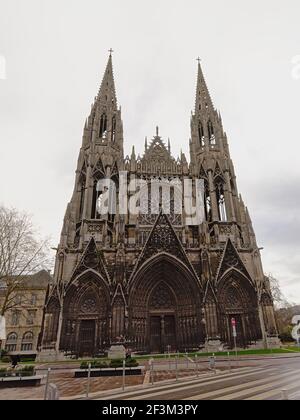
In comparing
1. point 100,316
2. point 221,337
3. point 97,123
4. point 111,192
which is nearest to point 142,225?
point 111,192

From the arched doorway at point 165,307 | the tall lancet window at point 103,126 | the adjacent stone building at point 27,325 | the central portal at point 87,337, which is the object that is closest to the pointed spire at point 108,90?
the tall lancet window at point 103,126

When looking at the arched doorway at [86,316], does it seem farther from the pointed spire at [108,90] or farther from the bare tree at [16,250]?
the pointed spire at [108,90]

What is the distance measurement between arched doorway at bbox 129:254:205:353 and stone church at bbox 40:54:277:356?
82mm

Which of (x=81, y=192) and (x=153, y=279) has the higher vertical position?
(x=81, y=192)

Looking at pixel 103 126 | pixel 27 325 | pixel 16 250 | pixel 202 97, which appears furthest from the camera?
pixel 27 325

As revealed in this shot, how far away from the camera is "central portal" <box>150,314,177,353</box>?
76.4ft

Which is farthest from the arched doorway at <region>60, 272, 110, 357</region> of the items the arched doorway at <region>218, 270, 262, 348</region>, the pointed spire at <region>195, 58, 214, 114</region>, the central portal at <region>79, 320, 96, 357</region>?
the pointed spire at <region>195, 58, 214, 114</region>

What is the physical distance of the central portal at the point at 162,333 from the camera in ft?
76.4

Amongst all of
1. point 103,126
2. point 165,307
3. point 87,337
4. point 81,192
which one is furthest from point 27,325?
point 103,126

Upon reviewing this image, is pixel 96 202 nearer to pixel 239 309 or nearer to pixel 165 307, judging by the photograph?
pixel 165 307

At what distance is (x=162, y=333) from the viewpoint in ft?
77.3

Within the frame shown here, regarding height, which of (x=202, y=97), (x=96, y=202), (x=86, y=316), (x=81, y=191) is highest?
(x=202, y=97)

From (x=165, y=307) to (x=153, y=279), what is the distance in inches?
108

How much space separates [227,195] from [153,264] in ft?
38.8
